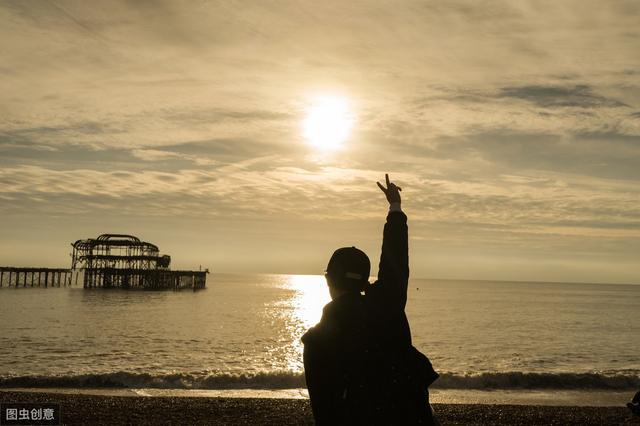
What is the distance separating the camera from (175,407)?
14172mm

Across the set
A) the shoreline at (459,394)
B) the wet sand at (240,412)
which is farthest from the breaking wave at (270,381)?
the wet sand at (240,412)

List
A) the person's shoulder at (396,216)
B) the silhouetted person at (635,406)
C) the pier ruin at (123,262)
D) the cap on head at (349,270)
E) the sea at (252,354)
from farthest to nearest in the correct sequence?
the pier ruin at (123,262)
the sea at (252,354)
the silhouetted person at (635,406)
the person's shoulder at (396,216)
the cap on head at (349,270)

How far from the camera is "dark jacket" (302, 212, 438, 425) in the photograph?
2.97 m

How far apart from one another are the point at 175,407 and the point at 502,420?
740cm

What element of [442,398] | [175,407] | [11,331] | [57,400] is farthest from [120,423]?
[11,331]

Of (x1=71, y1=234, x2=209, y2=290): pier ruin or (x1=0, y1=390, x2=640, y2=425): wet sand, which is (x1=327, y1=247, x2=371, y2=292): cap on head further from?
(x1=71, y1=234, x2=209, y2=290): pier ruin

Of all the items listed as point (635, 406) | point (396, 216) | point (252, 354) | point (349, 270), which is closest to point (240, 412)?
point (635, 406)

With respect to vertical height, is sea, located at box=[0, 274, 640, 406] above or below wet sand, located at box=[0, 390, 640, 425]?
below

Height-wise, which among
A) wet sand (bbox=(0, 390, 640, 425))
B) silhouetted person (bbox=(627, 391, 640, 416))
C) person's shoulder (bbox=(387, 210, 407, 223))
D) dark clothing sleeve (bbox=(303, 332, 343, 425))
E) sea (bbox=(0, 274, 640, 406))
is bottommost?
sea (bbox=(0, 274, 640, 406))

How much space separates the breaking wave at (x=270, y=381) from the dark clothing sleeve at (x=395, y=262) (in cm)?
1755

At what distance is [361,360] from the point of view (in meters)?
2.99

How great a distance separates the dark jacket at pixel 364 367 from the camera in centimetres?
297

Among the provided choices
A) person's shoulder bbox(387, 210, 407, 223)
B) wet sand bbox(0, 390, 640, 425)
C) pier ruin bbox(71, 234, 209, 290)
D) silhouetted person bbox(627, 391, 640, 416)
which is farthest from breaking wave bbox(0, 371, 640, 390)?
pier ruin bbox(71, 234, 209, 290)

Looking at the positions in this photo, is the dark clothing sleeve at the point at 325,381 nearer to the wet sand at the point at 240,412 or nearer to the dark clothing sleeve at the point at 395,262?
the dark clothing sleeve at the point at 395,262
